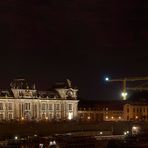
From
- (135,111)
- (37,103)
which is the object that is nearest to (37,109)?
(37,103)

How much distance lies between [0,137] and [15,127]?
844cm

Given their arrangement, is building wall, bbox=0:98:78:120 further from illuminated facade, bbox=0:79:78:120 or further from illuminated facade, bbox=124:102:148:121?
illuminated facade, bbox=124:102:148:121

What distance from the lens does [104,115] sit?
387 feet

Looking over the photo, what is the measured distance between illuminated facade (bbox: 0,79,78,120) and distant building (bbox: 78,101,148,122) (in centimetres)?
554

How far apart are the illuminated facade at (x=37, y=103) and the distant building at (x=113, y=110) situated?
5.54m

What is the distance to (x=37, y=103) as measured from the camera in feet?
341

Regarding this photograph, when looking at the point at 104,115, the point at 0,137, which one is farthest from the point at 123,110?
the point at 0,137

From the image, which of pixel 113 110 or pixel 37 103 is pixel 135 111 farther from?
pixel 37 103

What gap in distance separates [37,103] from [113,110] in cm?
2140

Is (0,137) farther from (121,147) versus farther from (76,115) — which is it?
(76,115)

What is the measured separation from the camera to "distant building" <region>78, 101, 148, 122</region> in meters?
116

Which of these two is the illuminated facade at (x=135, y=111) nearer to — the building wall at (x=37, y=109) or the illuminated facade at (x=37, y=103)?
the illuminated facade at (x=37, y=103)

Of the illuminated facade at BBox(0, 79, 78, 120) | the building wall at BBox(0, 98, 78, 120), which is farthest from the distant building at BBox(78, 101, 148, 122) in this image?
the illuminated facade at BBox(0, 79, 78, 120)

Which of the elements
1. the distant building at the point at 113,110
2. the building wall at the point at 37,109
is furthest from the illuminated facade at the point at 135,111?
the building wall at the point at 37,109
